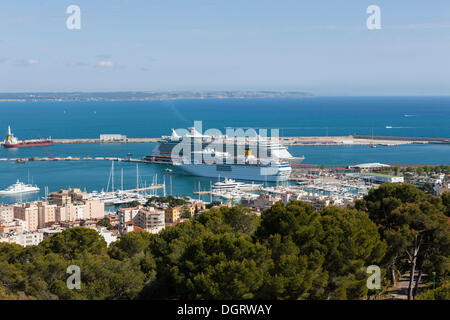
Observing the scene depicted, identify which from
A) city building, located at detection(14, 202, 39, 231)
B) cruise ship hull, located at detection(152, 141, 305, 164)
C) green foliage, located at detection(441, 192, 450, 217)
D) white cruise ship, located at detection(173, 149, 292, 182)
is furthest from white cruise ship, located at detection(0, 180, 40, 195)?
green foliage, located at detection(441, 192, 450, 217)

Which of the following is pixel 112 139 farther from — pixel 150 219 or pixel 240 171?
pixel 150 219

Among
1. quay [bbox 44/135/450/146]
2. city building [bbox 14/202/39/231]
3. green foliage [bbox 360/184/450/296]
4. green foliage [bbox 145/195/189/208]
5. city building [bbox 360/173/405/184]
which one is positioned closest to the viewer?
green foliage [bbox 360/184/450/296]

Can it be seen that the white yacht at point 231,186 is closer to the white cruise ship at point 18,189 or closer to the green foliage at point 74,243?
the white cruise ship at point 18,189

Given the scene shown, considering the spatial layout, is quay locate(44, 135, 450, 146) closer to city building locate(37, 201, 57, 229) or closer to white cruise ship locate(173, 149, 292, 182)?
white cruise ship locate(173, 149, 292, 182)

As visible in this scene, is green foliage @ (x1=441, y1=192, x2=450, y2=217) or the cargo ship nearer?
green foliage @ (x1=441, y1=192, x2=450, y2=217)

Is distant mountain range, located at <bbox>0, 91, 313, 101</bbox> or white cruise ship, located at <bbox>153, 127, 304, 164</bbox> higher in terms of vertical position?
distant mountain range, located at <bbox>0, 91, 313, 101</bbox>

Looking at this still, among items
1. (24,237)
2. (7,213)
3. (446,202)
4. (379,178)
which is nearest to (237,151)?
(379,178)
